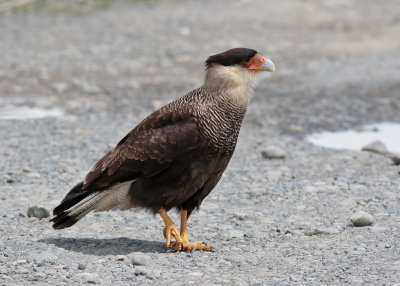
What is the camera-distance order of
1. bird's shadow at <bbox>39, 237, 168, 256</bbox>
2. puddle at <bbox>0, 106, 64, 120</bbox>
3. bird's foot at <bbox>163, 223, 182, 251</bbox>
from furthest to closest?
puddle at <bbox>0, 106, 64, 120</bbox>, bird's foot at <bbox>163, 223, 182, 251</bbox>, bird's shadow at <bbox>39, 237, 168, 256</bbox>

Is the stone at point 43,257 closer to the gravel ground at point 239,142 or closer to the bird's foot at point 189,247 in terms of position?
the gravel ground at point 239,142

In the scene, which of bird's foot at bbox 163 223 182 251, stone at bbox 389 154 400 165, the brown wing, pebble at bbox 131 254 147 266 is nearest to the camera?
pebble at bbox 131 254 147 266

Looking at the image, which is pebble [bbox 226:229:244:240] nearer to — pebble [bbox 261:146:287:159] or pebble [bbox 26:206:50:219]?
pebble [bbox 26:206:50:219]

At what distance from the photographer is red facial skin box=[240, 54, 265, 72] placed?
6398mm

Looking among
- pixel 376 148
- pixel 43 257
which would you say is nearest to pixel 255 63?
pixel 43 257

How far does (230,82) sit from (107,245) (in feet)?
5.68

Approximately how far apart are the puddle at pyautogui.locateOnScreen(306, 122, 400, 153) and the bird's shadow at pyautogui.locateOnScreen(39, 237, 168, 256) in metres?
4.90

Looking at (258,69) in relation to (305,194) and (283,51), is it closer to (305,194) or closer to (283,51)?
(305,194)

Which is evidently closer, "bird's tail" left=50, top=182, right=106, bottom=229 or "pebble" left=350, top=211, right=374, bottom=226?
"bird's tail" left=50, top=182, right=106, bottom=229

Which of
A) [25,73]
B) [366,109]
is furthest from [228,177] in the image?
[25,73]

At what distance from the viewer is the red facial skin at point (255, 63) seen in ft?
21.0

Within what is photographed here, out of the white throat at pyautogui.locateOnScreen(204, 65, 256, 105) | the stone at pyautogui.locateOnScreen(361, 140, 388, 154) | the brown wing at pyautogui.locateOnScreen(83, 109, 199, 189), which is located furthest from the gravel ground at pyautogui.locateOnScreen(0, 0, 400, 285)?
the white throat at pyautogui.locateOnScreen(204, 65, 256, 105)

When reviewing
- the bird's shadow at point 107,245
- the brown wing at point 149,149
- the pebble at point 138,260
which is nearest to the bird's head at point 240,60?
the brown wing at point 149,149

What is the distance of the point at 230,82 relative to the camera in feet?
20.8
